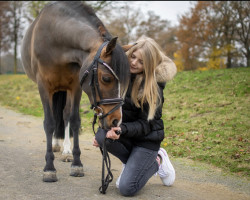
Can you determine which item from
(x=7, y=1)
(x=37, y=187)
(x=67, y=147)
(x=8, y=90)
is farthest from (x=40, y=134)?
(x=7, y=1)

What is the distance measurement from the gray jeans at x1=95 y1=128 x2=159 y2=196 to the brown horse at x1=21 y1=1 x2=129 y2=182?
1.57 ft

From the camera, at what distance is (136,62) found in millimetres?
3240

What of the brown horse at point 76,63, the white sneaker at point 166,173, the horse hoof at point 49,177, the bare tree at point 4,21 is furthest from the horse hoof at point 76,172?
the bare tree at point 4,21

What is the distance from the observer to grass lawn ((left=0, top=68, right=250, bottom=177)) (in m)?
4.87

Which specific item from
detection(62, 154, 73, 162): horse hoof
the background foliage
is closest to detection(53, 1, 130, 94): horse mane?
detection(62, 154, 73, 162): horse hoof

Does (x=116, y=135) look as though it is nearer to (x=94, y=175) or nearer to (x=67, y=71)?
(x=94, y=175)

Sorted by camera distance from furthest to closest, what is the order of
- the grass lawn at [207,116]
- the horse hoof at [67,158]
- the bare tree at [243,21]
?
the bare tree at [243,21] → the grass lawn at [207,116] → the horse hoof at [67,158]

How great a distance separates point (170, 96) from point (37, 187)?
22.7 feet

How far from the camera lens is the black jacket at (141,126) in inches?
125

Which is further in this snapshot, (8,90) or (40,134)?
(8,90)

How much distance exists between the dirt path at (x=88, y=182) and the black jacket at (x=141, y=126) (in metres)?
0.57

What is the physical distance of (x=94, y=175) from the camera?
12.6ft

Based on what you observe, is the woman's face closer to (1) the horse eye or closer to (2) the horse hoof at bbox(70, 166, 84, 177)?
(1) the horse eye

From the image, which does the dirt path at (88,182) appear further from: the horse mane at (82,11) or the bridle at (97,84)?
the horse mane at (82,11)
